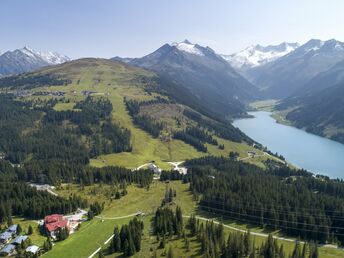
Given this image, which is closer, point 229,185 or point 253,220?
point 253,220

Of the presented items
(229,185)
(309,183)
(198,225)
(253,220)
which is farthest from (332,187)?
(198,225)

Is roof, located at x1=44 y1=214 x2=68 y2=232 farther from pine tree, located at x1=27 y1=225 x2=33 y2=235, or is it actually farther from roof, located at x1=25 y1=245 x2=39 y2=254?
roof, located at x1=25 y1=245 x2=39 y2=254

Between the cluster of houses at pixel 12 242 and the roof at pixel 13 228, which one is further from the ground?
the roof at pixel 13 228

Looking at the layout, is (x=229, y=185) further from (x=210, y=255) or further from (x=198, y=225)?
(x=210, y=255)

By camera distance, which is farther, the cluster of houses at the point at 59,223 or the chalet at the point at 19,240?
the cluster of houses at the point at 59,223

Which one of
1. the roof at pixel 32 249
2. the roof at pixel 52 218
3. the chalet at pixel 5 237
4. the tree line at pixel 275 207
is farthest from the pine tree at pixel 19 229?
the tree line at pixel 275 207

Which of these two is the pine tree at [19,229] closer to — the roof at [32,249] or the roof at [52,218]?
the roof at [52,218]

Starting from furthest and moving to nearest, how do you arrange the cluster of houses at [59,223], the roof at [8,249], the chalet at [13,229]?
the cluster of houses at [59,223], the chalet at [13,229], the roof at [8,249]
